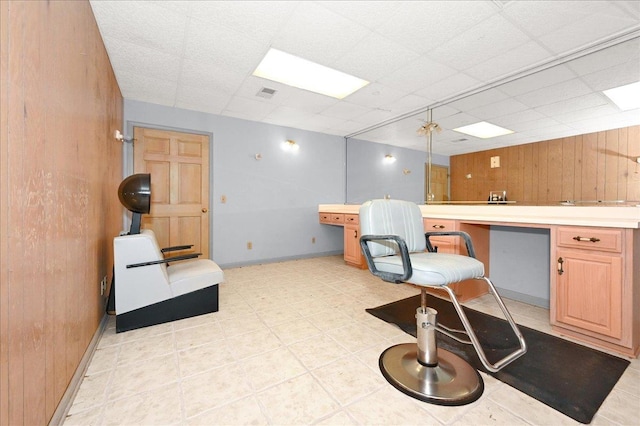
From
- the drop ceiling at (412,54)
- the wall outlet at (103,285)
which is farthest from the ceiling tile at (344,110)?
the wall outlet at (103,285)

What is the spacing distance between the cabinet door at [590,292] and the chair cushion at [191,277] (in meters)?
2.82

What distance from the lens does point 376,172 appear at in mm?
5148

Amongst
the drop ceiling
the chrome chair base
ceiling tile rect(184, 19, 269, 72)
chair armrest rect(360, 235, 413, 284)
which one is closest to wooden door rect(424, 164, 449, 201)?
the drop ceiling

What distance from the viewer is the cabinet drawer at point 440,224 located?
2.69 metres

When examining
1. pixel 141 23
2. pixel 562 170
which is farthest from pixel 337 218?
pixel 141 23

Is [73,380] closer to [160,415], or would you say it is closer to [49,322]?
[49,322]

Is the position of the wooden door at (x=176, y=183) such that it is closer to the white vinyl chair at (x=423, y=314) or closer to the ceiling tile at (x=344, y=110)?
the ceiling tile at (x=344, y=110)

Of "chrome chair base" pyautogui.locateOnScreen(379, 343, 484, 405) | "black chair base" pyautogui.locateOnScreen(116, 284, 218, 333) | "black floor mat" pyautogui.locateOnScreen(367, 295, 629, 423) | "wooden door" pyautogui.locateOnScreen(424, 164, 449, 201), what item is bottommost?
"black floor mat" pyautogui.locateOnScreen(367, 295, 629, 423)

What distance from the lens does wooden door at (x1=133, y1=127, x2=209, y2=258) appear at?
11.7 feet

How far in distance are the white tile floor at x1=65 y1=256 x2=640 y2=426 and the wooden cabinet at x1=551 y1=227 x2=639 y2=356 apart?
17 centimetres

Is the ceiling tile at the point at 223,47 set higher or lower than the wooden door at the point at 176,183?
higher

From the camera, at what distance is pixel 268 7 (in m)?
1.88

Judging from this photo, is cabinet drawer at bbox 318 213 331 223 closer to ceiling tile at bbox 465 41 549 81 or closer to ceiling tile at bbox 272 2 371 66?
ceiling tile at bbox 272 2 371 66

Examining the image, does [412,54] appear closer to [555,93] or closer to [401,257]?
[555,93]
